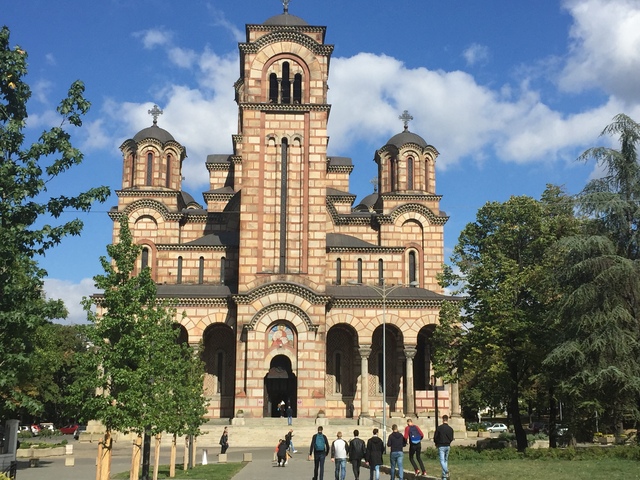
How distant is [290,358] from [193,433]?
16.8 meters

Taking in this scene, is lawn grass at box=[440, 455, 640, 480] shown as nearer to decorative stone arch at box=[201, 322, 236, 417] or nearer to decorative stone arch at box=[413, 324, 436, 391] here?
decorative stone arch at box=[413, 324, 436, 391]

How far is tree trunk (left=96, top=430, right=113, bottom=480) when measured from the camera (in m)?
18.4

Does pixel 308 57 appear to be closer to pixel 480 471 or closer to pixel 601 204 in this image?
pixel 601 204

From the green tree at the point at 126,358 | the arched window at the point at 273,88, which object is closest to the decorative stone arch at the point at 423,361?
the arched window at the point at 273,88

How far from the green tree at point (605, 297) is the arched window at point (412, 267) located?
2088 centimetres

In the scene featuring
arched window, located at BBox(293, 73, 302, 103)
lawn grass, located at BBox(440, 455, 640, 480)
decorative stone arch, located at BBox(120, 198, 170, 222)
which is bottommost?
lawn grass, located at BBox(440, 455, 640, 480)

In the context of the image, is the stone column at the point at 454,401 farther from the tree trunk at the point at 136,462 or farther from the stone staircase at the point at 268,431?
the tree trunk at the point at 136,462

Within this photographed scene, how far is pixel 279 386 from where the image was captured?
4550 cm

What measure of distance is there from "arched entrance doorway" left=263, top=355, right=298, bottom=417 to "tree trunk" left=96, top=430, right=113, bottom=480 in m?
25.1

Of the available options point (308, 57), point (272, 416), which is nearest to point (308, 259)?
point (272, 416)

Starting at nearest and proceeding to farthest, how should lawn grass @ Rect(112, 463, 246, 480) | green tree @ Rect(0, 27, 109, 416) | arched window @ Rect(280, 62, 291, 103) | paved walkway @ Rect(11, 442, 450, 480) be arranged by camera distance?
green tree @ Rect(0, 27, 109, 416) → lawn grass @ Rect(112, 463, 246, 480) → paved walkway @ Rect(11, 442, 450, 480) → arched window @ Rect(280, 62, 291, 103)

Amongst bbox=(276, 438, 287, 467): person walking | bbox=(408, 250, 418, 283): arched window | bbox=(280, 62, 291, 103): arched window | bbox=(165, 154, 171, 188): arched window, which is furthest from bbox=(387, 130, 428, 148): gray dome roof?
bbox=(276, 438, 287, 467): person walking

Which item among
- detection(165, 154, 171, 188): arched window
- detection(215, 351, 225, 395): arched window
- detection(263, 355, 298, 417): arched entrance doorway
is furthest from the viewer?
detection(165, 154, 171, 188): arched window

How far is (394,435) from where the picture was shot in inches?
806
